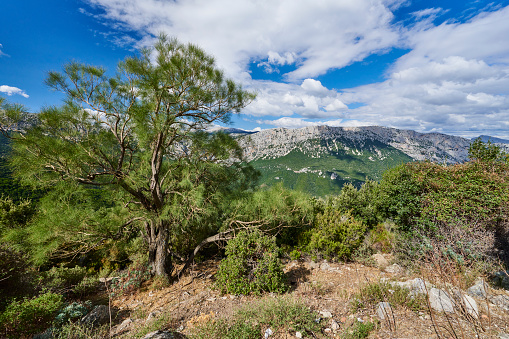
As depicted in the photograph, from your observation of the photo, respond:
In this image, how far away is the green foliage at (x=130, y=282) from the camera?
704cm

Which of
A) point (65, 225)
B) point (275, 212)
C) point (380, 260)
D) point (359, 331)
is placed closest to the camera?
point (359, 331)

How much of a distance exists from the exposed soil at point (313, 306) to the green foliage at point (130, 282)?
0.86ft

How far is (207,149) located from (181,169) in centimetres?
151

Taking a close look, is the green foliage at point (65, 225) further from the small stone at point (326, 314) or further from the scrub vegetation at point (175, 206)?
the small stone at point (326, 314)

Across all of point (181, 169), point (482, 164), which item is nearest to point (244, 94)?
point (181, 169)

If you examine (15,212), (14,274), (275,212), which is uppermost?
(15,212)

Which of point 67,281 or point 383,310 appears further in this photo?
point 67,281

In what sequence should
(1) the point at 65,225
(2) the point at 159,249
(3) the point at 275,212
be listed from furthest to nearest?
(3) the point at 275,212 → (2) the point at 159,249 → (1) the point at 65,225

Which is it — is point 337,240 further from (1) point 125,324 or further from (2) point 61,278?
(2) point 61,278

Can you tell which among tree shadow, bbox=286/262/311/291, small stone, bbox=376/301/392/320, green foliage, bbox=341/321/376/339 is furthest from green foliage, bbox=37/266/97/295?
small stone, bbox=376/301/392/320

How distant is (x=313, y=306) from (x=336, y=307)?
523 mm

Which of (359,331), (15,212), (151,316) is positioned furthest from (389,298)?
(15,212)

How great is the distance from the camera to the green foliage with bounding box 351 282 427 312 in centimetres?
433

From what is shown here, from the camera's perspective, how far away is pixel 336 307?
480 centimetres
